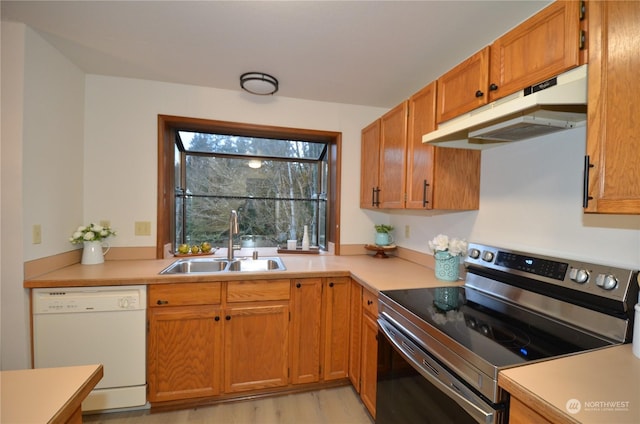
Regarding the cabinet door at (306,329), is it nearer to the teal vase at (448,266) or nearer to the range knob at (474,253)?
the teal vase at (448,266)

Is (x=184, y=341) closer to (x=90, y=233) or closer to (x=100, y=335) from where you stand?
(x=100, y=335)

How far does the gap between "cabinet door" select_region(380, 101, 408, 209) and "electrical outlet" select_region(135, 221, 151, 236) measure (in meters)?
1.89

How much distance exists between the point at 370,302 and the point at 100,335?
165 cm

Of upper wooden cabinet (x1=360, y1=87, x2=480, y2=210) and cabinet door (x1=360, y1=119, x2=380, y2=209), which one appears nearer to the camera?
upper wooden cabinet (x1=360, y1=87, x2=480, y2=210)

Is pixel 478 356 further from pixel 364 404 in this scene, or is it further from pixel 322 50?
pixel 322 50

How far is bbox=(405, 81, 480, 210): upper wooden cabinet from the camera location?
170 centimetres

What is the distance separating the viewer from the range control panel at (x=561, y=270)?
3.31ft

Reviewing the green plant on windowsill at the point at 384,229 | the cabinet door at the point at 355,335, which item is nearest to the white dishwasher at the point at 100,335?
the cabinet door at the point at 355,335

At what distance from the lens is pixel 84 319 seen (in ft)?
5.45

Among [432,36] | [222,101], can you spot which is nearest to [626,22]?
[432,36]

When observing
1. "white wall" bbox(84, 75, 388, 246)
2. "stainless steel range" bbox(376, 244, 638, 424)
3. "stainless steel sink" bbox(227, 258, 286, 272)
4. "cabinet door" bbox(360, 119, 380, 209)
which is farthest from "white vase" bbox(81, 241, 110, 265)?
"cabinet door" bbox(360, 119, 380, 209)

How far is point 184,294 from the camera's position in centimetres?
178

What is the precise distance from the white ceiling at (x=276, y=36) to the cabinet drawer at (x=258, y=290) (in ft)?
4.94

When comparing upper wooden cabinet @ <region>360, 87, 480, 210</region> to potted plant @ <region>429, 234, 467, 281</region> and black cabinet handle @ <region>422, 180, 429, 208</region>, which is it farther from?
potted plant @ <region>429, 234, 467, 281</region>
